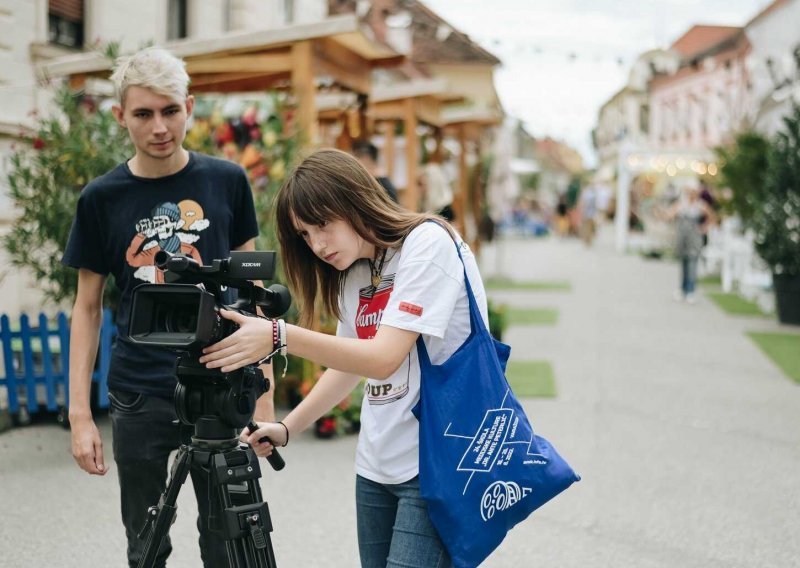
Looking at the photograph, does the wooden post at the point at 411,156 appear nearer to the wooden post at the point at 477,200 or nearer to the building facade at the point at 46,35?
the building facade at the point at 46,35

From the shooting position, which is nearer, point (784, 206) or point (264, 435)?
point (264, 435)

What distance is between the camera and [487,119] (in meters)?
16.3

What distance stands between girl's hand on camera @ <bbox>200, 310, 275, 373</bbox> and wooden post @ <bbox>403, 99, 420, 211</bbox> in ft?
32.0

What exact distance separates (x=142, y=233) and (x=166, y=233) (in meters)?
0.07

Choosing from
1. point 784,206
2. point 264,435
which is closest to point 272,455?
point 264,435

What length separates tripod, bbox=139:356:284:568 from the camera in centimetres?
216

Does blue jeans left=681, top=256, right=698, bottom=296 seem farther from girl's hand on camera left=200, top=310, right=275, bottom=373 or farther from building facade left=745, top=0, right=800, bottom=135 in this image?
girl's hand on camera left=200, top=310, right=275, bottom=373

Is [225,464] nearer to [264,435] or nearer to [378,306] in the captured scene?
[264,435]

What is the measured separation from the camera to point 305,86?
7457mm

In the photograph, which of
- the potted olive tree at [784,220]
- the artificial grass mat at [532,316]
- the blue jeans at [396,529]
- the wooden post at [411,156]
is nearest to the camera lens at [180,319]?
the blue jeans at [396,529]

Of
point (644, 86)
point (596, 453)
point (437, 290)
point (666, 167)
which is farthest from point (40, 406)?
point (644, 86)

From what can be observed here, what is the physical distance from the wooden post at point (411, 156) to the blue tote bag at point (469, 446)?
31.0 ft

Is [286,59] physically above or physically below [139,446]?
above

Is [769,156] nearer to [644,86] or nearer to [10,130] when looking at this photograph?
[10,130]
